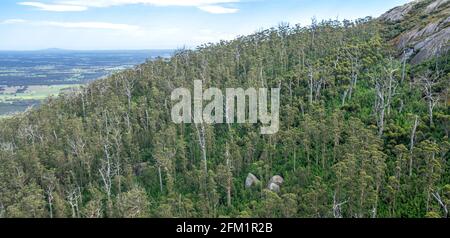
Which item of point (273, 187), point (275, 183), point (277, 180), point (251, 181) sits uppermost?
point (277, 180)

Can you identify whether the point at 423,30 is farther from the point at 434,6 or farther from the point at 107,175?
the point at 107,175

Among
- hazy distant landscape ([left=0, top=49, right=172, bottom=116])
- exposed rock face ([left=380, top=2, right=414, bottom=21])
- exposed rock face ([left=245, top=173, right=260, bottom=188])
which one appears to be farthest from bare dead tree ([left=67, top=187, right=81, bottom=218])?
hazy distant landscape ([left=0, top=49, right=172, bottom=116])

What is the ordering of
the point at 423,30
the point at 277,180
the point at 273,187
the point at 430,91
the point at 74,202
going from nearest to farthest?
1. the point at 273,187
2. the point at 277,180
3. the point at 430,91
4. the point at 74,202
5. the point at 423,30

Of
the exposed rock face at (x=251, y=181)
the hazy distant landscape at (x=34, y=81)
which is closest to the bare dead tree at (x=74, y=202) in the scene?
the exposed rock face at (x=251, y=181)

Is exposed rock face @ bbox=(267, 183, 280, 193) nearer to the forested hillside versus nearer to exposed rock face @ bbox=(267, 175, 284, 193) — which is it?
exposed rock face @ bbox=(267, 175, 284, 193)

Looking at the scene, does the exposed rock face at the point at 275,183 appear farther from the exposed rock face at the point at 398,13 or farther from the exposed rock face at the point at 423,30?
the exposed rock face at the point at 398,13

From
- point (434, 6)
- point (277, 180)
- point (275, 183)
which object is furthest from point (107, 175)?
point (434, 6)
